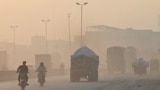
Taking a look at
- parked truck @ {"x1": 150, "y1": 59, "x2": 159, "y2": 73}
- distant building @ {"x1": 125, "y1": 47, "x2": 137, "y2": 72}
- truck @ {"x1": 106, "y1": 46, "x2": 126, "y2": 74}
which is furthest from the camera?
distant building @ {"x1": 125, "y1": 47, "x2": 137, "y2": 72}

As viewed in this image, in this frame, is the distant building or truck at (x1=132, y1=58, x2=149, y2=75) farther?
the distant building

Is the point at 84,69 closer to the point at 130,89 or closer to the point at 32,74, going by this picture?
the point at 130,89

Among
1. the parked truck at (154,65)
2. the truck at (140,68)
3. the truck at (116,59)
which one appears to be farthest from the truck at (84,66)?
the parked truck at (154,65)

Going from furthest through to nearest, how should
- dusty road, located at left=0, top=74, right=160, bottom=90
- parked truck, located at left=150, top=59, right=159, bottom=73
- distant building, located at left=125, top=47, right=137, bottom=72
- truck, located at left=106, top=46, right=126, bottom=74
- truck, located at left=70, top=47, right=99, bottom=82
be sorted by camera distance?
1. distant building, located at left=125, top=47, right=137, bottom=72
2. parked truck, located at left=150, top=59, right=159, bottom=73
3. truck, located at left=106, top=46, right=126, bottom=74
4. truck, located at left=70, top=47, right=99, bottom=82
5. dusty road, located at left=0, top=74, right=160, bottom=90

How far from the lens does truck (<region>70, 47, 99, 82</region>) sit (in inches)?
1876

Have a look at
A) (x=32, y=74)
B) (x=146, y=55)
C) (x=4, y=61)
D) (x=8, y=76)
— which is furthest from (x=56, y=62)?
(x=8, y=76)

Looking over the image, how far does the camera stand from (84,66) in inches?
1881

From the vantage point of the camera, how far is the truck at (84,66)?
47656 mm

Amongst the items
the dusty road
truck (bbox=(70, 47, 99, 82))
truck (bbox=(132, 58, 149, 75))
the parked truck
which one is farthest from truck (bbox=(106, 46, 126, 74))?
the dusty road

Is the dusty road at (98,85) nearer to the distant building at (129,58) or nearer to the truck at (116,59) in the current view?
the truck at (116,59)

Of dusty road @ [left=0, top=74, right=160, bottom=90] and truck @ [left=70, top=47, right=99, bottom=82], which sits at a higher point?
truck @ [left=70, top=47, right=99, bottom=82]

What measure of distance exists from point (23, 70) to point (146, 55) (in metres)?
149

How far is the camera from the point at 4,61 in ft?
344

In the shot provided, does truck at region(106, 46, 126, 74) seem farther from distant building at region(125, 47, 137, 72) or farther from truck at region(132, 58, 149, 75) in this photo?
distant building at region(125, 47, 137, 72)
